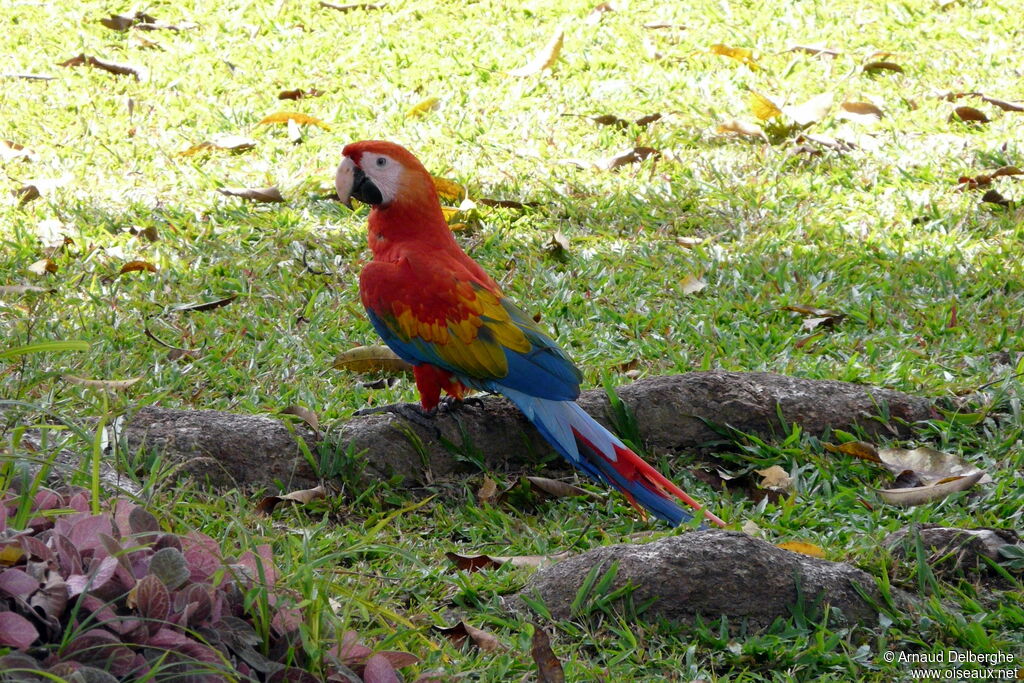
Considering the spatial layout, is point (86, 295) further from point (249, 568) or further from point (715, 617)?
point (715, 617)

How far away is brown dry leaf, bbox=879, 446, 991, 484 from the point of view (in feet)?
10.2

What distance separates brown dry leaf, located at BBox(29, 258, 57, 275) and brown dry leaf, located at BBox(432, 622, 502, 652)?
8.59 feet

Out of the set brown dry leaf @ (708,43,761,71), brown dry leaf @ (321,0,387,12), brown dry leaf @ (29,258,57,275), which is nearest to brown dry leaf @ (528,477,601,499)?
brown dry leaf @ (29,258,57,275)

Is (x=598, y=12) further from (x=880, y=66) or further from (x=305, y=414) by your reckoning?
(x=305, y=414)

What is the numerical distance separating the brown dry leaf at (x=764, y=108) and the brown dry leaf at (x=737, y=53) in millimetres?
589

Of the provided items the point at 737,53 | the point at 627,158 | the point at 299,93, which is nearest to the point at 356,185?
the point at 627,158

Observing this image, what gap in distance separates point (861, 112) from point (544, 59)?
1.65 meters

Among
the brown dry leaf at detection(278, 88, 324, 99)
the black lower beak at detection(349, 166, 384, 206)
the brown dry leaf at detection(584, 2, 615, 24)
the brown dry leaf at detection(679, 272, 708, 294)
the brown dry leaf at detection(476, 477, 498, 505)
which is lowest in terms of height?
the brown dry leaf at detection(476, 477, 498, 505)

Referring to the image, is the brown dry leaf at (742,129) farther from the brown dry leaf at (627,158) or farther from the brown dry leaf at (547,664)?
the brown dry leaf at (547,664)

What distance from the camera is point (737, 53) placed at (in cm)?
630

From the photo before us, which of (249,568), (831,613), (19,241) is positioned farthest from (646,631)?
(19,241)

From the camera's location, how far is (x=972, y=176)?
199 inches

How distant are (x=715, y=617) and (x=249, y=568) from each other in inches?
38.2

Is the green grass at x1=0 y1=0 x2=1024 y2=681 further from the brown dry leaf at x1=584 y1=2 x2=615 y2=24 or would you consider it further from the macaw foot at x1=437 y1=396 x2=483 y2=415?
the macaw foot at x1=437 y1=396 x2=483 y2=415
